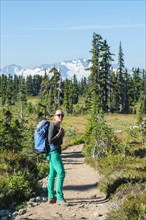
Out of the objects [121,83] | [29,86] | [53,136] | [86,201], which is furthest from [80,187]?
[29,86]

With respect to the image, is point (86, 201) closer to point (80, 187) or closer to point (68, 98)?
point (80, 187)

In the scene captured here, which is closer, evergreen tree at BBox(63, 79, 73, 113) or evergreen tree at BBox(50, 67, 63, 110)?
evergreen tree at BBox(50, 67, 63, 110)

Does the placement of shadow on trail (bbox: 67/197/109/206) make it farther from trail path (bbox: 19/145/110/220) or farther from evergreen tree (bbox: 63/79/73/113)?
evergreen tree (bbox: 63/79/73/113)

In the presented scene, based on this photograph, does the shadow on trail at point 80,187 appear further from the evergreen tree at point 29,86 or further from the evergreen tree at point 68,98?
the evergreen tree at point 29,86

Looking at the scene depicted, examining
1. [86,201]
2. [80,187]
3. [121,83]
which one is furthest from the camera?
[121,83]

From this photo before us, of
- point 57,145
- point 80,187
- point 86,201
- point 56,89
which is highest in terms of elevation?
point 56,89

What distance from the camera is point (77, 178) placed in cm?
1383

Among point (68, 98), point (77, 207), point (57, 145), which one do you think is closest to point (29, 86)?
point (68, 98)

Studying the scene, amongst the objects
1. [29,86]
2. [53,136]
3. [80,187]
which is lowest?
[80,187]

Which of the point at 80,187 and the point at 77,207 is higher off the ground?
the point at 77,207

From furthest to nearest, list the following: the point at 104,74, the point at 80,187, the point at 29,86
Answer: the point at 29,86, the point at 104,74, the point at 80,187

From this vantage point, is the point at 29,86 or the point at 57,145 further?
the point at 29,86

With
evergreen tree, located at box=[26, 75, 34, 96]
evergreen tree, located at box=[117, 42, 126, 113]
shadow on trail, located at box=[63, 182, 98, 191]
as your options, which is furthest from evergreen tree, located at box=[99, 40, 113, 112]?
evergreen tree, located at box=[26, 75, 34, 96]

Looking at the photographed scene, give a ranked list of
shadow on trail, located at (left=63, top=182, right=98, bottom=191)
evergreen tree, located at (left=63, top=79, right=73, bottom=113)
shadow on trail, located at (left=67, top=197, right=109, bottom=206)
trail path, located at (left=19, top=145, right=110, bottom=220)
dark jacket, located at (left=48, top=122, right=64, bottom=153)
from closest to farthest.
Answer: trail path, located at (left=19, top=145, right=110, bottom=220), dark jacket, located at (left=48, top=122, right=64, bottom=153), shadow on trail, located at (left=67, top=197, right=109, bottom=206), shadow on trail, located at (left=63, top=182, right=98, bottom=191), evergreen tree, located at (left=63, top=79, right=73, bottom=113)
